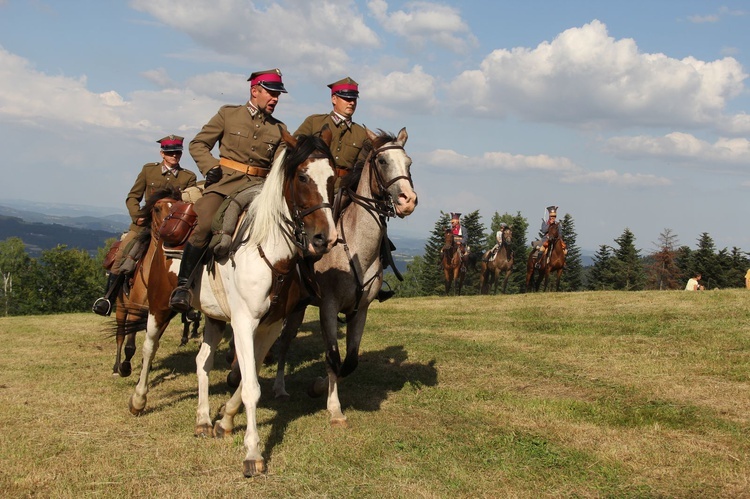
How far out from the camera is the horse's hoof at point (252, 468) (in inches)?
239

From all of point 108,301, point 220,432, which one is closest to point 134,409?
point 220,432

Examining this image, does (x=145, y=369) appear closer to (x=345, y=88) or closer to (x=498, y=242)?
(x=345, y=88)

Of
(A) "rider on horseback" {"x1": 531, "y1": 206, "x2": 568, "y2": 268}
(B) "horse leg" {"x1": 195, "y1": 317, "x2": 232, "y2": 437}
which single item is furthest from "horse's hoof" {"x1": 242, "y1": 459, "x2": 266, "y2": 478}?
(A) "rider on horseback" {"x1": 531, "y1": 206, "x2": 568, "y2": 268}

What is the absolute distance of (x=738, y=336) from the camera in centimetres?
1280

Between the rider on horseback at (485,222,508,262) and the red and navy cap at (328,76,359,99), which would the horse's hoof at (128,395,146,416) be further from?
the rider on horseback at (485,222,508,262)

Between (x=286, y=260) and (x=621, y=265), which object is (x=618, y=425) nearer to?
(x=286, y=260)

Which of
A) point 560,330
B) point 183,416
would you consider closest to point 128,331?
point 183,416

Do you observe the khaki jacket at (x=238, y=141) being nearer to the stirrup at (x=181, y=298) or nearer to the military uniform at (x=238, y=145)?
the military uniform at (x=238, y=145)

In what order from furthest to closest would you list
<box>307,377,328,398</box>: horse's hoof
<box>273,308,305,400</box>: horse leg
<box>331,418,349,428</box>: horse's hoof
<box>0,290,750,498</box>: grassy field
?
<box>273,308,305,400</box>: horse leg, <box>307,377,328,398</box>: horse's hoof, <box>331,418,349,428</box>: horse's hoof, <box>0,290,750,498</box>: grassy field

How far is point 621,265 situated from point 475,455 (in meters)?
71.9

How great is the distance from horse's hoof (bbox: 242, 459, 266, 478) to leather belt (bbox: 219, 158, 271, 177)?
127 inches

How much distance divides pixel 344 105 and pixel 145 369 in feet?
14.3

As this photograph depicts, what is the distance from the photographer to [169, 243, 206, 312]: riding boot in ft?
23.9

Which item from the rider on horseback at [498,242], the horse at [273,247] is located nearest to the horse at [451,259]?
the rider on horseback at [498,242]
